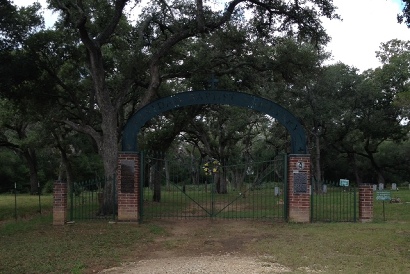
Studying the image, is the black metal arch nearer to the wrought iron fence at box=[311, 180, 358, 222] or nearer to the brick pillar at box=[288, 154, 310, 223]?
the brick pillar at box=[288, 154, 310, 223]

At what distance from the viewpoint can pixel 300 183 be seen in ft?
46.5

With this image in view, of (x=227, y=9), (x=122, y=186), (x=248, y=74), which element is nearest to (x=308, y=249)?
(x=122, y=186)

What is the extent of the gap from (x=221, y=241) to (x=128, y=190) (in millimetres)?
4103

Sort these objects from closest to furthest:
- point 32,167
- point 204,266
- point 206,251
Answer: point 204,266, point 206,251, point 32,167

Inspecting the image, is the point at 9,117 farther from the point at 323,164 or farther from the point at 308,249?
the point at 323,164

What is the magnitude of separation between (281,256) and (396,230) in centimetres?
471

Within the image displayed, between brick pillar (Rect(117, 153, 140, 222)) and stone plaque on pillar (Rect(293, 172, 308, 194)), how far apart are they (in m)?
4.78

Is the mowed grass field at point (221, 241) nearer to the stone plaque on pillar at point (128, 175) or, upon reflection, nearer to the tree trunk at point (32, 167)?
the stone plaque on pillar at point (128, 175)

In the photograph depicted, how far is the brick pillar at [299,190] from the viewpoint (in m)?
14.1

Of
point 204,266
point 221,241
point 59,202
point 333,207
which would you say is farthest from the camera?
point 333,207

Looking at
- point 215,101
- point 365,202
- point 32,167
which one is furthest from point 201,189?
point 32,167

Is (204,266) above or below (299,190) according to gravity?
below

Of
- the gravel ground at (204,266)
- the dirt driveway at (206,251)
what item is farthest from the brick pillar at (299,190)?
the gravel ground at (204,266)

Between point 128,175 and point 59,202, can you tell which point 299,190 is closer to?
point 128,175
